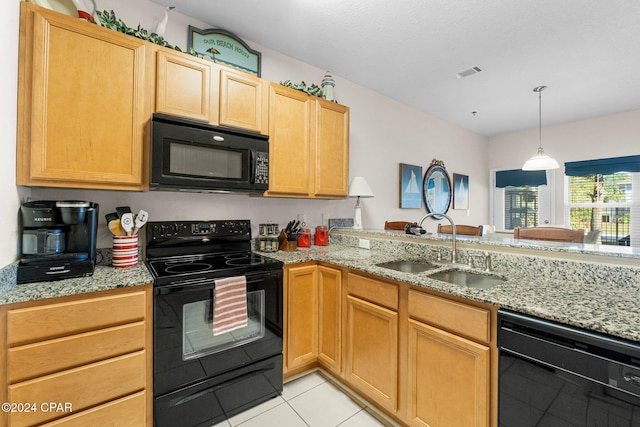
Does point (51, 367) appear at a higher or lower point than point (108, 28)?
lower

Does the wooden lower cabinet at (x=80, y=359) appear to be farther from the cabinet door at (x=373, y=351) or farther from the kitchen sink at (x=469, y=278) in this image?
the kitchen sink at (x=469, y=278)

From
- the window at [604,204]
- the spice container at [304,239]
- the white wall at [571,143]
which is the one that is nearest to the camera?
the spice container at [304,239]

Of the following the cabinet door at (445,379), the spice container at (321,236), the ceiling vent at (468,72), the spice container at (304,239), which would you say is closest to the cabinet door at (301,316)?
the spice container at (304,239)

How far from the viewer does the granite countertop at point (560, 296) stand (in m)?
0.94

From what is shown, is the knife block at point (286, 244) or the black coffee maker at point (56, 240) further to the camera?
the knife block at point (286, 244)

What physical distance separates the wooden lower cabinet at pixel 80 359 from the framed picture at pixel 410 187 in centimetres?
314

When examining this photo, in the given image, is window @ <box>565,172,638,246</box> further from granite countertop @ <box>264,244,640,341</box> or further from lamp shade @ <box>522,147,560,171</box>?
granite countertop @ <box>264,244,640,341</box>

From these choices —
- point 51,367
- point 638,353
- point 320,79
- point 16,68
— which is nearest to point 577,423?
point 638,353

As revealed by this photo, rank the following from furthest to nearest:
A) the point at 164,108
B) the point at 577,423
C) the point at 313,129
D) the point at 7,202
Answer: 1. the point at 313,129
2. the point at 164,108
3. the point at 7,202
4. the point at 577,423

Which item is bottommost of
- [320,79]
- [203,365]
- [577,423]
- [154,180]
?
[203,365]

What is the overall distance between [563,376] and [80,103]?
2.42 metres

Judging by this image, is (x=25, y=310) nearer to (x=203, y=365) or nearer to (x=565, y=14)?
(x=203, y=365)

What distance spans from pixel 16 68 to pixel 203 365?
174 cm

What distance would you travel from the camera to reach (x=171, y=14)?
2.11m
